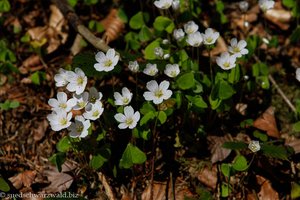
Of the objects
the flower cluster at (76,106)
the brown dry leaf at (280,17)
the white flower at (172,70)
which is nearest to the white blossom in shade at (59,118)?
the flower cluster at (76,106)

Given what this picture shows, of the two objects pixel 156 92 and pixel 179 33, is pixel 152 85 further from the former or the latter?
pixel 179 33

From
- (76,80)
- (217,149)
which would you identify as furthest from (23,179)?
(217,149)

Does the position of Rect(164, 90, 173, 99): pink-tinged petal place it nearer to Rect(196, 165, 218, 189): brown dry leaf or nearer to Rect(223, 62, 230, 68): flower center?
Rect(223, 62, 230, 68): flower center

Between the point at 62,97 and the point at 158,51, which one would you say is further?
the point at 158,51

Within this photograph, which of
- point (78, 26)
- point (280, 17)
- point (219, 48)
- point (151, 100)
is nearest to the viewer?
point (151, 100)

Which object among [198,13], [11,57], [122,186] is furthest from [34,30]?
[122,186]

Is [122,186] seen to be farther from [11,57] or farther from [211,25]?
[211,25]
